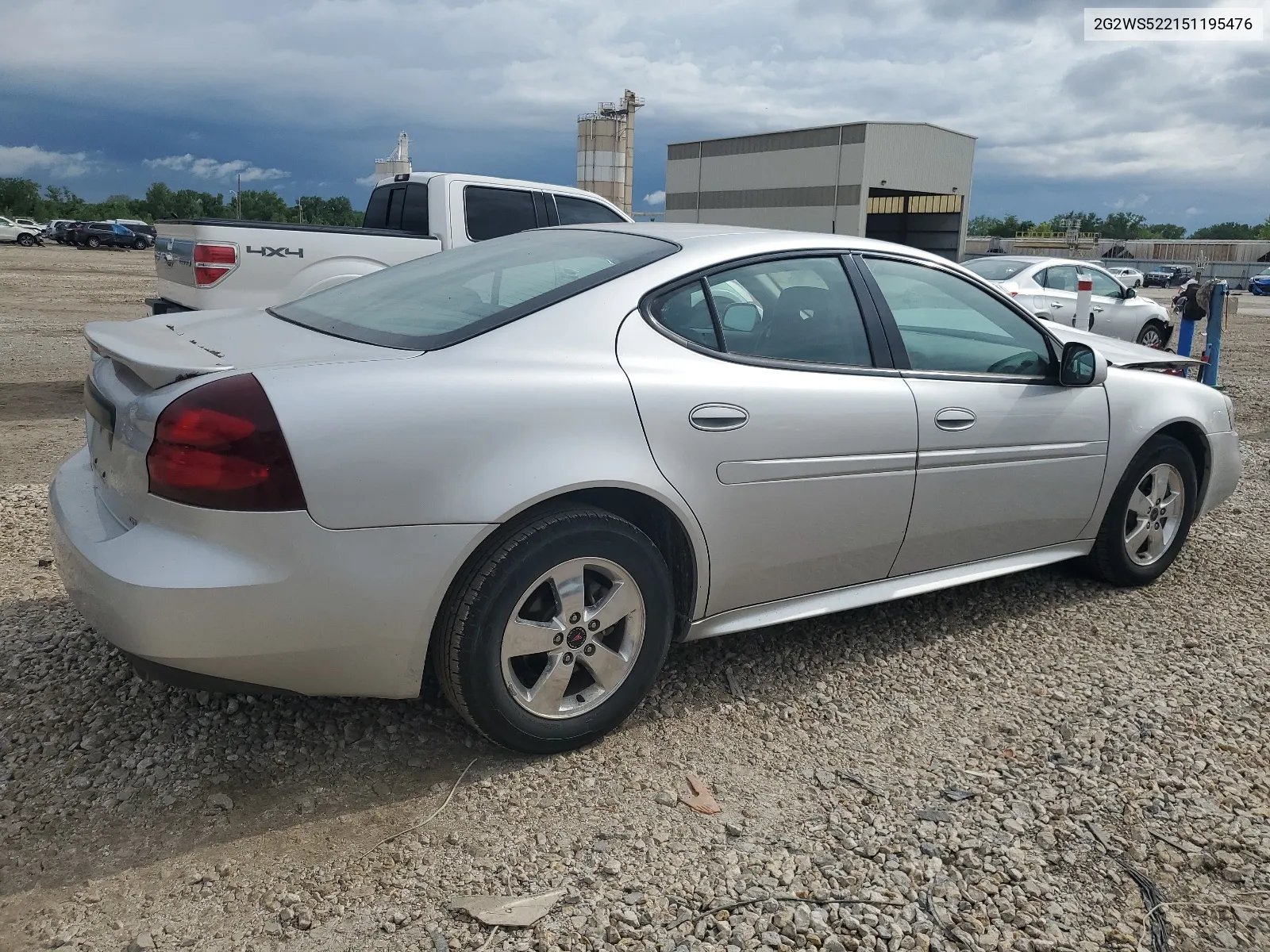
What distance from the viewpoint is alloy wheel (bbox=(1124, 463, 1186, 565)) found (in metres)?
4.58

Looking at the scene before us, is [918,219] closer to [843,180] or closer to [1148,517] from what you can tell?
[843,180]

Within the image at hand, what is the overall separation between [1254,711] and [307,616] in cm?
317

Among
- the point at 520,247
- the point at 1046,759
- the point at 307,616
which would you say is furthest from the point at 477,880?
the point at 520,247

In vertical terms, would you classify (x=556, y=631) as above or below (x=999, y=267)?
below

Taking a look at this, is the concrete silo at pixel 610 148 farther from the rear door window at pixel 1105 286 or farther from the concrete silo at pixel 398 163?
the rear door window at pixel 1105 286

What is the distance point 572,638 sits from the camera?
2895 mm

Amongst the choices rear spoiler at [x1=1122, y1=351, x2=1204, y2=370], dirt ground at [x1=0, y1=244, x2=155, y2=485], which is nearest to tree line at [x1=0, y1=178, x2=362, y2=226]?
dirt ground at [x1=0, y1=244, x2=155, y2=485]

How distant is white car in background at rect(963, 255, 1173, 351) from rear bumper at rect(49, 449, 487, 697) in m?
12.1

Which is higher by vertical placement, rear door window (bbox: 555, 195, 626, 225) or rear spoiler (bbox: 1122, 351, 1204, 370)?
rear door window (bbox: 555, 195, 626, 225)

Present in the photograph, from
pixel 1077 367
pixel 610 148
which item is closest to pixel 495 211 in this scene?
pixel 1077 367

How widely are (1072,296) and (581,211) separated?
8280 mm

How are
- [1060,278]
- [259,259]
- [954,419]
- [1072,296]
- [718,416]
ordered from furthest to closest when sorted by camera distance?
1. [1060,278]
2. [1072,296]
3. [259,259]
4. [954,419]
5. [718,416]

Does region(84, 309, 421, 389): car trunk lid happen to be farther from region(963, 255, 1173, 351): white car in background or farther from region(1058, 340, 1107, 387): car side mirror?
region(963, 255, 1173, 351): white car in background

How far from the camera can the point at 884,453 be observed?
3.50m
